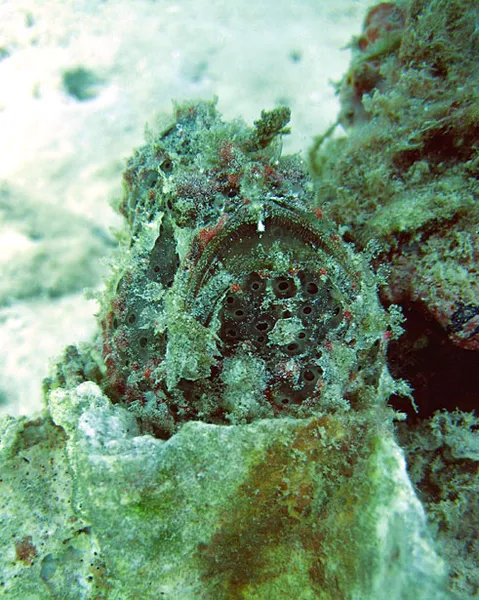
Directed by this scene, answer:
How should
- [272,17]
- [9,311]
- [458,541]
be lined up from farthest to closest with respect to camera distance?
[272,17] < [9,311] < [458,541]

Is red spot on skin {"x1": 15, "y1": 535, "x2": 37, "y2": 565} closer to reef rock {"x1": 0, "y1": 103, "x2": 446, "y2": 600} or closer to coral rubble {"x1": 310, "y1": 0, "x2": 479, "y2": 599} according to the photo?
reef rock {"x1": 0, "y1": 103, "x2": 446, "y2": 600}

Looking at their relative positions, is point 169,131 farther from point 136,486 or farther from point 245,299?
point 136,486

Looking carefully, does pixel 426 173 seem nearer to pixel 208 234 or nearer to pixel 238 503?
pixel 208 234

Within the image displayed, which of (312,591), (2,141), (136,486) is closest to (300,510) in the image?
(312,591)

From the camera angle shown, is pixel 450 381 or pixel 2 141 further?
pixel 2 141

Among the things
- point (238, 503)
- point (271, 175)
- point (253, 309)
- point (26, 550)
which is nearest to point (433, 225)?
point (271, 175)

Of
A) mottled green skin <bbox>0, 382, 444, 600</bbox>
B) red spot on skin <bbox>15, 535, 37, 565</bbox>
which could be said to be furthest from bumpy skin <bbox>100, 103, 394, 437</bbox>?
red spot on skin <bbox>15, 535, 37, 565</bbox>
